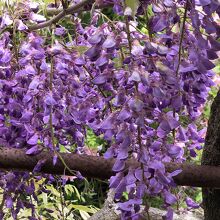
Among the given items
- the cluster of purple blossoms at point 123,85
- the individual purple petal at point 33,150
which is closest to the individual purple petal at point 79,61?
the cluster of purple blossoms at point 123,85

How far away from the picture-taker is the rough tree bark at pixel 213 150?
1.22 meters

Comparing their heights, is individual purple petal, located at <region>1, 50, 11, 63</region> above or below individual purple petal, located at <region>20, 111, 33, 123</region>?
above

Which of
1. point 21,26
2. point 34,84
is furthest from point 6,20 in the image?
point 34,84

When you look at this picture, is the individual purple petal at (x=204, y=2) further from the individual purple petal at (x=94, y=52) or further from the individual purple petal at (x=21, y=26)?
the individual purple petal at (x=21, y=26)

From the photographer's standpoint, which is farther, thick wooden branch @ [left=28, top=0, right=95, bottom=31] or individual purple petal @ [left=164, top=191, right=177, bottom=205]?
thick wooden branch @ [left=28, top=0, right=95, bottom=31]

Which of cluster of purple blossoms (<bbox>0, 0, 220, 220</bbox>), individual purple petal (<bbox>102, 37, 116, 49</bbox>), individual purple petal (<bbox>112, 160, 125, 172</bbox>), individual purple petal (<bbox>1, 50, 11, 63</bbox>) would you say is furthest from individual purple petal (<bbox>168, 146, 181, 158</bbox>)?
individual purple petal (<bbox>1, 50, 11, 63</bbox>)

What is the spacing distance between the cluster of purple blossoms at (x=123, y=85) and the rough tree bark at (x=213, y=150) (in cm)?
3

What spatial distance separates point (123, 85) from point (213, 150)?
46 cm

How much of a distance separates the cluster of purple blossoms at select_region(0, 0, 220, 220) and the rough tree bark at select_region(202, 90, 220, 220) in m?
0.03

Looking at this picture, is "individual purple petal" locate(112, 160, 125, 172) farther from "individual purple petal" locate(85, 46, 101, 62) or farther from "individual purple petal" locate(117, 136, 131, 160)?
"individual purple petal" locate(85, 46, 101, 62)

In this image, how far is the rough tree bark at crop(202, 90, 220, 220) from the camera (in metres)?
1.22

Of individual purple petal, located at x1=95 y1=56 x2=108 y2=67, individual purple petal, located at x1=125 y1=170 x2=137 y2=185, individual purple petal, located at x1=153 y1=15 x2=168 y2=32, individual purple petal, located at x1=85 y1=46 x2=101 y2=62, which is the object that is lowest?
individual purple petal, located at x1=125 y1=170 x2=137 y2=185

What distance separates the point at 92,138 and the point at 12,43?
2.65m

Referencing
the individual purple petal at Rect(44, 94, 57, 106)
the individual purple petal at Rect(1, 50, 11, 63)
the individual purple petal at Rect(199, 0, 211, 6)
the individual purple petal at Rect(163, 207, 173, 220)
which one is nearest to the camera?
the individual purple petal at Rect(199, 0, 211, 6)
